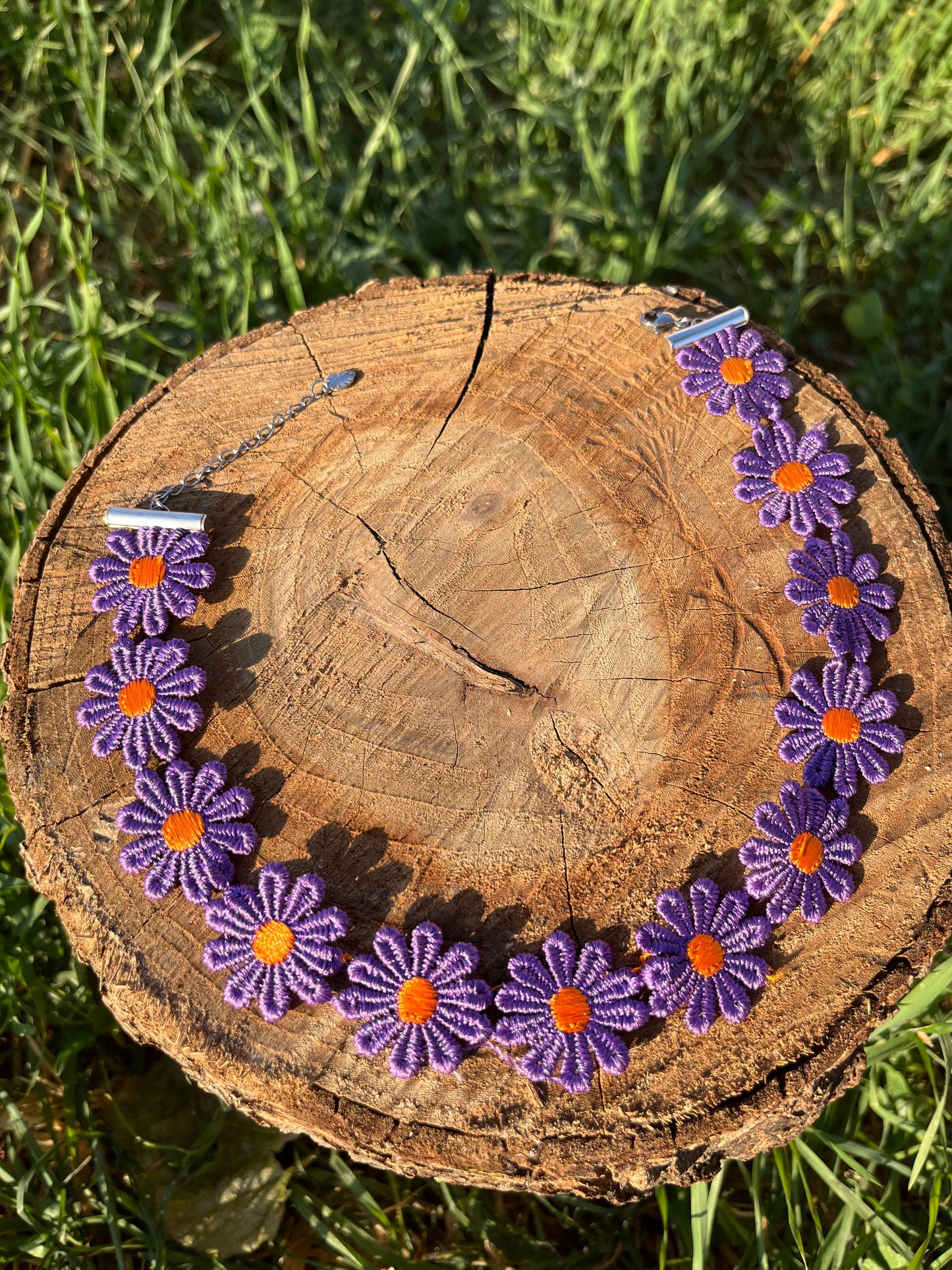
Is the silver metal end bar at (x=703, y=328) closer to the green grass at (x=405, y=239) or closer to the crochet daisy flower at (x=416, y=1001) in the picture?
the green grass at (x=405, y=239)

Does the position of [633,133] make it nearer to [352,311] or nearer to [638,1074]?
[352,311]

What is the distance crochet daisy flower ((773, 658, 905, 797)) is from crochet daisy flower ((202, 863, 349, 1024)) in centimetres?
82

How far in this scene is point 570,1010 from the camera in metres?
1.50

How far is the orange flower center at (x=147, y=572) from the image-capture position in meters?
1.77

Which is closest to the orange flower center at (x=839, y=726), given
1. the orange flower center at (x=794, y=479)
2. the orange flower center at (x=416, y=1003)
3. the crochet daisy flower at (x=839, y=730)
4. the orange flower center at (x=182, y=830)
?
the crochet daisy flower at (x=839, y=730)

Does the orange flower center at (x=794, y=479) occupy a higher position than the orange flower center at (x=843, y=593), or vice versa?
the orange flower center at (x=794, y=479)

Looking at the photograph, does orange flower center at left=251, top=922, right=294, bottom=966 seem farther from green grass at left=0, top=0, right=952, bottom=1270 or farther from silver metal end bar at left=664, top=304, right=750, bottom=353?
silver metal end bar at left=664, top=304, right=750, bottom=353

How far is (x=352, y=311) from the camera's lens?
204cm

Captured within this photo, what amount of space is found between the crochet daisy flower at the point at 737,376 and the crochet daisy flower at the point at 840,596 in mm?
323

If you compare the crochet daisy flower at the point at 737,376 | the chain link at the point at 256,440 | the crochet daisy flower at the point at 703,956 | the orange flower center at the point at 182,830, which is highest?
the crochet daisy flower at the point at 737,376

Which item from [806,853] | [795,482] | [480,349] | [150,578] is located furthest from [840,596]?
[150,578]

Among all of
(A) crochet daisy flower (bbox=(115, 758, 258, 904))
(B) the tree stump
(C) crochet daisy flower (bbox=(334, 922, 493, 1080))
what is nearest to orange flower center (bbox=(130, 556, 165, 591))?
(B) the tree stump

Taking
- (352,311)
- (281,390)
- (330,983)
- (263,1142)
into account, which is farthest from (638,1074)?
(352,311)

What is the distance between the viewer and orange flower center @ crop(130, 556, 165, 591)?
177cm
